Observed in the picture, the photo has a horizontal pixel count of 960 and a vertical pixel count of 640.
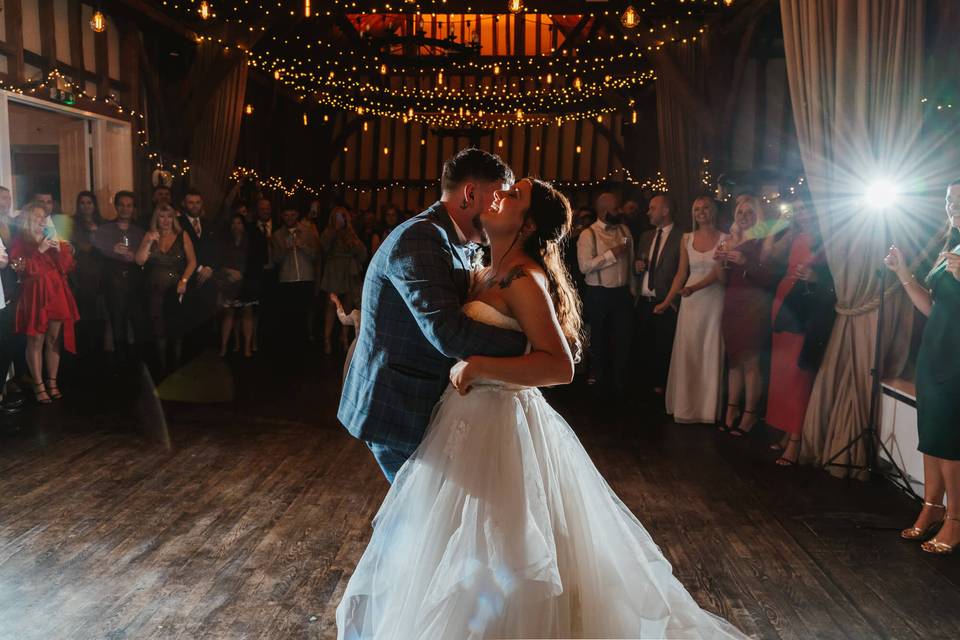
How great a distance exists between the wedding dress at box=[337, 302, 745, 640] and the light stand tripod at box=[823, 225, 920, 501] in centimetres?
232

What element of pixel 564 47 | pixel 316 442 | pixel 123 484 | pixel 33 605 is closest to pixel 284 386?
pixel 316 442

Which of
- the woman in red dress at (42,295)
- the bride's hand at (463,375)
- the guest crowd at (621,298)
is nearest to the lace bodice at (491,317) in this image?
the bride's hand at (463,375)

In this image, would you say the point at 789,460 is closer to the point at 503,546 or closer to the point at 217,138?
the point at 503,546

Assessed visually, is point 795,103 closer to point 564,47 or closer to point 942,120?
point 942,120

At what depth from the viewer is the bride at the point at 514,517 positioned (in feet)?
6.76

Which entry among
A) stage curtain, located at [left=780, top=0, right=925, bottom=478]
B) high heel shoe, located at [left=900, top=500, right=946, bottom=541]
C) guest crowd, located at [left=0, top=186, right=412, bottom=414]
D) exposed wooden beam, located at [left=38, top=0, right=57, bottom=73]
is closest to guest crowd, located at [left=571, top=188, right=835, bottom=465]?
stage curtain, located at [left=780, top=0, right=925, bottom=478]

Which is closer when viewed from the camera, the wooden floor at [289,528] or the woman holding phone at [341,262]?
the wooden floor at [289,528]

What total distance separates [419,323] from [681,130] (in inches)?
278

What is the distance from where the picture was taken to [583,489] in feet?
7.56

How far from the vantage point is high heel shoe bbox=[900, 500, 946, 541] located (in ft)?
11.7

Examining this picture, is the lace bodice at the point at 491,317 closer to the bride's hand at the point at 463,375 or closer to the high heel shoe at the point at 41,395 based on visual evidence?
the bride's hand at the point at 463,375

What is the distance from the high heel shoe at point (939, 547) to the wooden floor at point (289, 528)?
0.16 ft

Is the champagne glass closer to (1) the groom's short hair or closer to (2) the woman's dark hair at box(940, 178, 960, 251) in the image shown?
(2) the woman's dark hair at box(940, 178, 960, 251)

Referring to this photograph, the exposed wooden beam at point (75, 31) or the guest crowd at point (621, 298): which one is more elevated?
the exposed wooden beam at point (75, 31)
